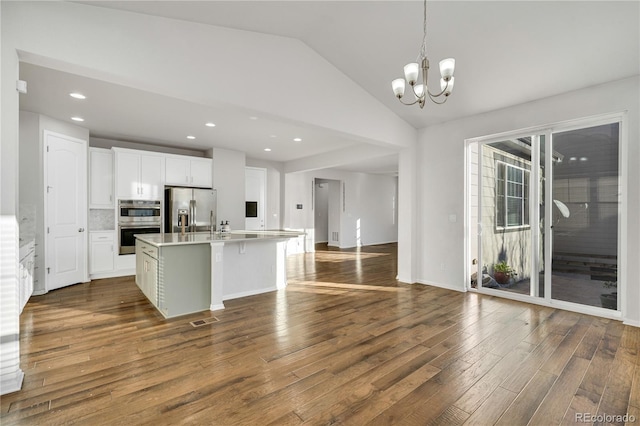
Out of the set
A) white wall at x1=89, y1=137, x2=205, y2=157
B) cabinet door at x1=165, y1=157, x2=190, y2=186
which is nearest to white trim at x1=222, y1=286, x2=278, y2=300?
cabinet door at x1=165, y1=157, x2=190, y2=186

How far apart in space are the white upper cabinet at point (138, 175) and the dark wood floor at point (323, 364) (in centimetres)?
230

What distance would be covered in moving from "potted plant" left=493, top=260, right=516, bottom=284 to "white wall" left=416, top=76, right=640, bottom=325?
0.45 metres

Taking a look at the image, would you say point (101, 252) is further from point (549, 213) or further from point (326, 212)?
point (326, 212)

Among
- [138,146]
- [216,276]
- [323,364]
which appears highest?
[138,146]

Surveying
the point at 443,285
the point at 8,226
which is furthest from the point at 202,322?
the point at 443,285

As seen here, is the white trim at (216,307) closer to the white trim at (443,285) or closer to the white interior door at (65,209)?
the white interior door at (65,209)

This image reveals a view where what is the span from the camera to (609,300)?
357cm

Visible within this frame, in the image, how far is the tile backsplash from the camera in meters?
5.41

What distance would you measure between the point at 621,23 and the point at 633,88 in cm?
99

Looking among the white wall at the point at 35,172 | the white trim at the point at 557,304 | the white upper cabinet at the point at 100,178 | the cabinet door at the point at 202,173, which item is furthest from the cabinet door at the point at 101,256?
the white trim at the point at 557,304

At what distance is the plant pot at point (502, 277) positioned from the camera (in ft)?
14.8

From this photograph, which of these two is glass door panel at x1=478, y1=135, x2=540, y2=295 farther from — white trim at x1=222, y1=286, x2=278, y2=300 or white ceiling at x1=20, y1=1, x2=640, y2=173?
white trim at x1=222, y1=286, x2=278, y2=300

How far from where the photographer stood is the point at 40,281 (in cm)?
448

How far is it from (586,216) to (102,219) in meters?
7.67
